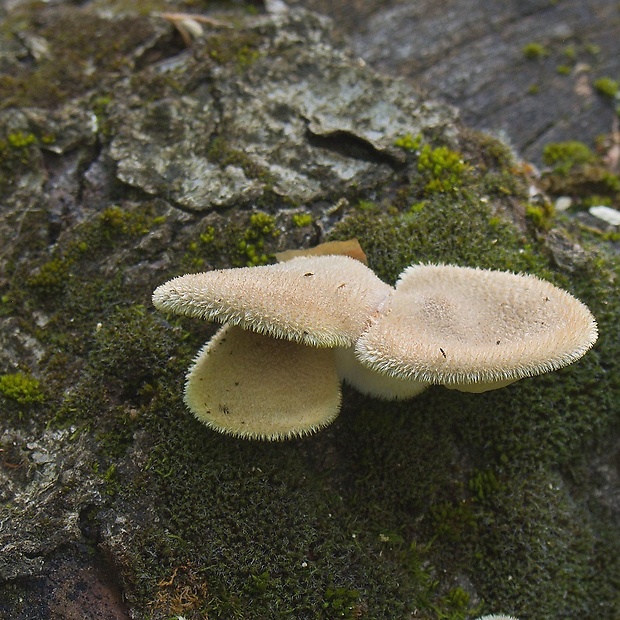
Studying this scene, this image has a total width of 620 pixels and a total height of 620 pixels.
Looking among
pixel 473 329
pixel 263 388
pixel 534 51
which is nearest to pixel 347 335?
pixel 263 388

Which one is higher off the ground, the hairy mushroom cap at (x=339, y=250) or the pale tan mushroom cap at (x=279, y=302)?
the pale tan mushroom cap at (x=279, y=302)

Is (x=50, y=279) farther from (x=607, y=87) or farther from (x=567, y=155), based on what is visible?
(x=607, y=87)

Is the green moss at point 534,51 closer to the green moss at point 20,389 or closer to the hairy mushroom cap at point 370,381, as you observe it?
the hairy mushroom cap at point 370,381

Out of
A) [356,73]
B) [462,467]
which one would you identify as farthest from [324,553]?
[356,73]

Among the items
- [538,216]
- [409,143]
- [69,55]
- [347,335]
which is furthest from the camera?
[69,55]

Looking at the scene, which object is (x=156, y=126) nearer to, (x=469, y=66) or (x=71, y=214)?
(x=71, y=214)

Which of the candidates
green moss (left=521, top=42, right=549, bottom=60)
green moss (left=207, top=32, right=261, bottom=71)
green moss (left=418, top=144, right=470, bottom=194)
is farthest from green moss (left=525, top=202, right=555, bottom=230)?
green moss (left=521, top=42, right=549, bottom=60)

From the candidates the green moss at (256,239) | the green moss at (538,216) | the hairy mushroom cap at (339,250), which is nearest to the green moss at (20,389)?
the green moss at (256,239)
